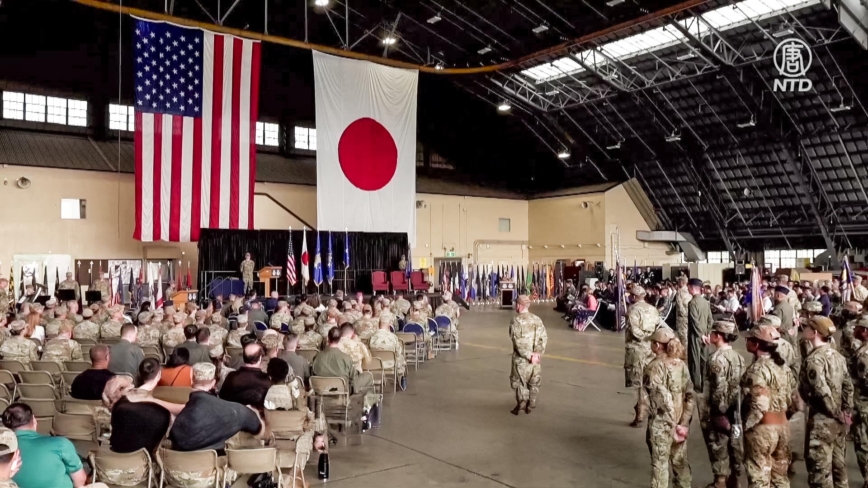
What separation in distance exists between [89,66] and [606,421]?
19972mm

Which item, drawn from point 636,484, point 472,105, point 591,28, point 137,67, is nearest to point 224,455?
point 636,484

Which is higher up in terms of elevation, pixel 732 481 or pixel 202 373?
pixel 202 373

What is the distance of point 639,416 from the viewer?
6.96 meters

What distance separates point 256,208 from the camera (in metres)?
22.4

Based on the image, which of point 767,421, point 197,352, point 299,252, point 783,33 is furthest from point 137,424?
point 783,33

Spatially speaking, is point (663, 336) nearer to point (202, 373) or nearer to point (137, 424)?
point (202, 373)

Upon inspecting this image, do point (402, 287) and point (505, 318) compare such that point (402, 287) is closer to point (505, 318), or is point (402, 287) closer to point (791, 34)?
point (505, 318)

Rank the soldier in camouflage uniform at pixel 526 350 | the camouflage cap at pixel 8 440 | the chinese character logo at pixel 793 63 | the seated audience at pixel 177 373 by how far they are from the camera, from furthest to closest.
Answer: the chinese character logo at pixel 793 63, the soldier in camouflage uniform at pixel 526 350, the seated audience at pixel 177 373, the camouflage cap at pixel 8 440

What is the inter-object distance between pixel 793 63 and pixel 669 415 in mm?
18086

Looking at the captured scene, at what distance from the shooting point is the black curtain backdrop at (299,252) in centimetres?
1923

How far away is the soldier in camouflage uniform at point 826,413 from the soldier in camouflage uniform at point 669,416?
2.64 feet

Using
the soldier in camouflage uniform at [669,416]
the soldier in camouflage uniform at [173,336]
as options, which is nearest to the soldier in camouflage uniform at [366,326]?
the soldier in camouflage uniform at [173,336]

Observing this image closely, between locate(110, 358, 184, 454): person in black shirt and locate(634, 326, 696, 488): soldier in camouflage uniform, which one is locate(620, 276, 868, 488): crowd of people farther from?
locate(110, 358, 184, 454): person in black shirt

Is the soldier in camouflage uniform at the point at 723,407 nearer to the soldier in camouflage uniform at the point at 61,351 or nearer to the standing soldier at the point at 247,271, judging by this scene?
the soldier in camouflage uniform at the point at 61,351
